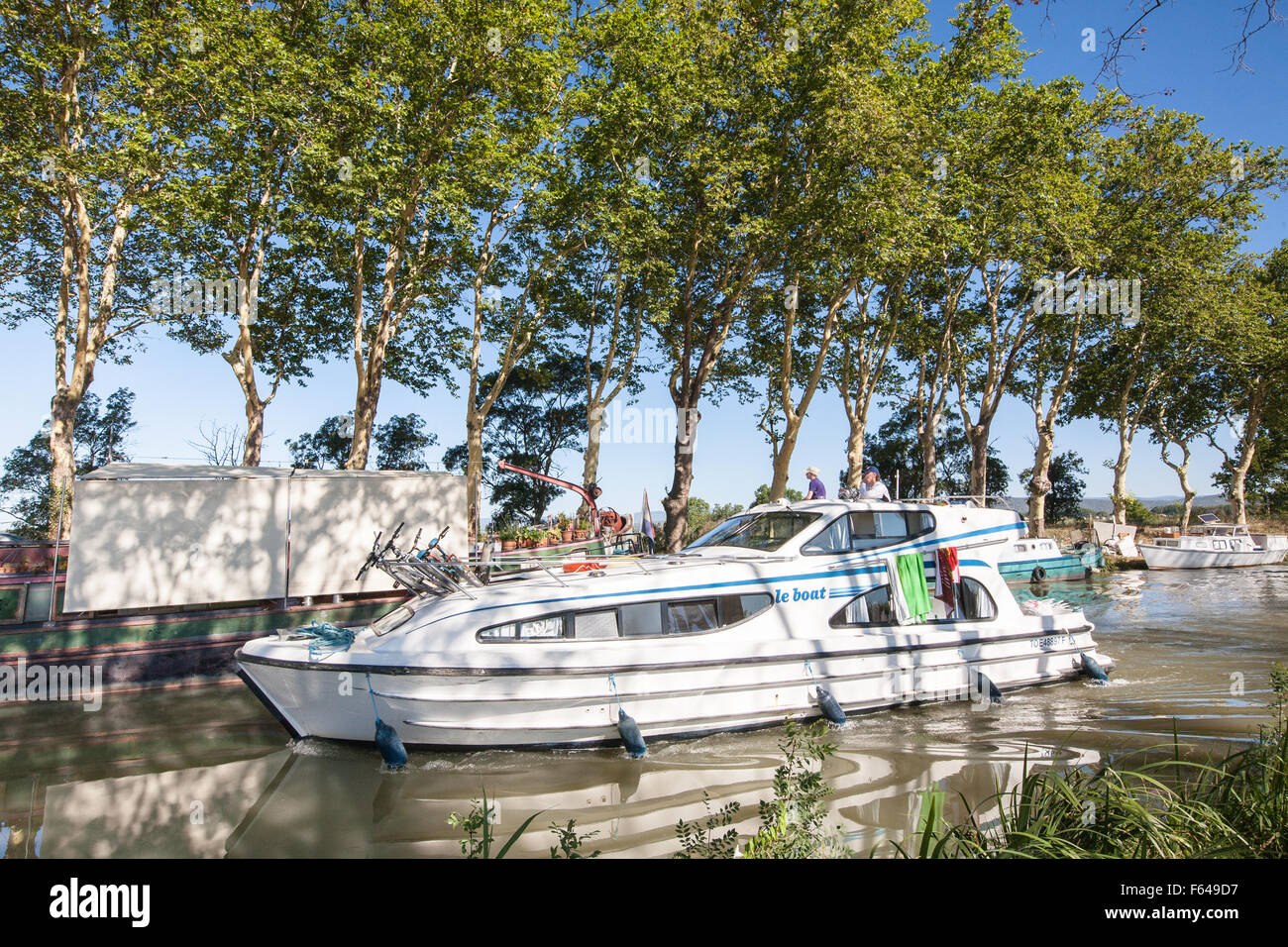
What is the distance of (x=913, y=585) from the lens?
30.0ft

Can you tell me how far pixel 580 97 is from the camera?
1862 cm

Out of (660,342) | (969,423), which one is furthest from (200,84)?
(969,423)

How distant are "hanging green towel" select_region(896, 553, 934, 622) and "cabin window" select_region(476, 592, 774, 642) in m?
1.97

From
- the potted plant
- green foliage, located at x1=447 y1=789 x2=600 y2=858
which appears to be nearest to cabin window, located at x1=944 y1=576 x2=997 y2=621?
green foliage, located at x1=447 y1=789 x2=600 y2=858

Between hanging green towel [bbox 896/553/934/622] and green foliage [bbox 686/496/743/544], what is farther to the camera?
green foliage [bbox 686/496/743/544]

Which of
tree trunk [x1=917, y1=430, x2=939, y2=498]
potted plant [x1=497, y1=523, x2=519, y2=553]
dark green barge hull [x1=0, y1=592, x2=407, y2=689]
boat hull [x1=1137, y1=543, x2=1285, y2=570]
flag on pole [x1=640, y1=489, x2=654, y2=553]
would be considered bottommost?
boat hull [x1=1137, y1=543, x2=1285, y2=570]

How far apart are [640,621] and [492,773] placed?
2202mm

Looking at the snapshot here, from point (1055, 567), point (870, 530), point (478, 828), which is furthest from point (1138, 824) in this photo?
point (1055, 567)

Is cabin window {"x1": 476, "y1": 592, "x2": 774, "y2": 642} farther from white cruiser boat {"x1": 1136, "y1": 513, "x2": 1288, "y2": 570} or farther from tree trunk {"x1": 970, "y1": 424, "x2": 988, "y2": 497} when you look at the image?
white cruiser boat {"x1": 1136, "y1": 513, "x2": 1288, "y2": 570}

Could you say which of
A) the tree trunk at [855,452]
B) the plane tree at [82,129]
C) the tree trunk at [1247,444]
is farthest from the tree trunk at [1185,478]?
the plane tree at [82,129]

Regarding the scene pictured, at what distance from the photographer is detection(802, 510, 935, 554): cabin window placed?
29.7 ft

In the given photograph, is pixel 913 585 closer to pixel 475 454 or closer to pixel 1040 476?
pixel 475 454

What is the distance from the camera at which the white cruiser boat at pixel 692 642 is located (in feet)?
24.3

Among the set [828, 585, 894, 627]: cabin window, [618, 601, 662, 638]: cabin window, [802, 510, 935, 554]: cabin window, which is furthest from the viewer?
[802, 510, 935, 554]: cabin window
